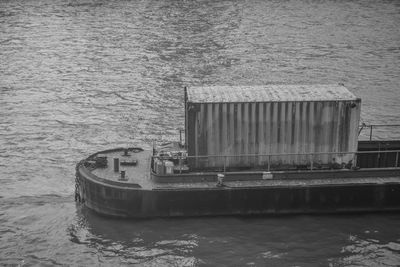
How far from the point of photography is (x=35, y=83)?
52.0 meters

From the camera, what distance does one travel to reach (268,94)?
90.7ft

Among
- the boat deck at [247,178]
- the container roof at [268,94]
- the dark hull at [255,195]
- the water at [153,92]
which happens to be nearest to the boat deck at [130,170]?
the boat deck at [247,178]

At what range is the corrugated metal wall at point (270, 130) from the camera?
88.7 ft

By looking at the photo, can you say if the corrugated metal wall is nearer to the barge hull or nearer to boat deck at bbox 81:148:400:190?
boat deck at bbox 81:148:400:190

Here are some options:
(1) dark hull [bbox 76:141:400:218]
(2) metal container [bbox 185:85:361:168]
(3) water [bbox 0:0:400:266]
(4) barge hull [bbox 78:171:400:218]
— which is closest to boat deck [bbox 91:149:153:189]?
(1) dark hull [bbox 76:141:400:218]

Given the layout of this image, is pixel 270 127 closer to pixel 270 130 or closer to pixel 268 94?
pixel 270 130

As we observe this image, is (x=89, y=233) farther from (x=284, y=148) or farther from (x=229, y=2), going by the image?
(x=229, y=2)

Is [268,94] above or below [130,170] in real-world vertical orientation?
above

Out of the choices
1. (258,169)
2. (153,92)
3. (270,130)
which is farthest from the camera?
(153,92)

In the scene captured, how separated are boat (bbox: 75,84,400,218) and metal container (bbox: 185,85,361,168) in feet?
0.14

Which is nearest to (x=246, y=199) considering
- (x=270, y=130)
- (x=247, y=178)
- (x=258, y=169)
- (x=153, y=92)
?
(x=247, y=178)

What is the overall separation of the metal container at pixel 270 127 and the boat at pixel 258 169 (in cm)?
4

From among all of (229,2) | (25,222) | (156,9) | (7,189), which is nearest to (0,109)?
(7,189)

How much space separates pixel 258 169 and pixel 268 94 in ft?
11.2
